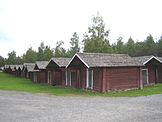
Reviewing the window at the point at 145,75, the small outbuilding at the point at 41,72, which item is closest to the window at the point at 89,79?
the window at the point at 145,75

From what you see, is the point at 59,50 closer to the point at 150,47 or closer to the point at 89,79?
the point at 150,47

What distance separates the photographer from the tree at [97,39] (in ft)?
207

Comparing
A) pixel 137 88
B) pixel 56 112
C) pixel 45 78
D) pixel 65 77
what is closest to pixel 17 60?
pixel 45 78

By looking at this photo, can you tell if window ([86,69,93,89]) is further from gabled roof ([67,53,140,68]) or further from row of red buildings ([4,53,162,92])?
gabled roof ([67,53,140,68])

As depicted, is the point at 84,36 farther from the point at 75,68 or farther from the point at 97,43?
the point at 75,68

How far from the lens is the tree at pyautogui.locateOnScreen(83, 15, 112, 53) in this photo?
6304 cm

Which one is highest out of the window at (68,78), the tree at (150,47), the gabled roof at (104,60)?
the tree at (150,47)

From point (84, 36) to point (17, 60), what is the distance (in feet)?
248

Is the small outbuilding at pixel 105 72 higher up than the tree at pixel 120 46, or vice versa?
the tree at pixel 120 46

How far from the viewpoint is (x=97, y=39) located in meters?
64.2

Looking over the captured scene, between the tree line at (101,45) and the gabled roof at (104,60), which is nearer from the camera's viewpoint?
the gabled roof at (104,60)

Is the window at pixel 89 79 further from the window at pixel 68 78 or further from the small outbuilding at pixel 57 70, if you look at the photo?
the small outbuilding at pixel 57 70

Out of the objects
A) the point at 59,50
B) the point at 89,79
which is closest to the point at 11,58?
Answer: the point at 59,50

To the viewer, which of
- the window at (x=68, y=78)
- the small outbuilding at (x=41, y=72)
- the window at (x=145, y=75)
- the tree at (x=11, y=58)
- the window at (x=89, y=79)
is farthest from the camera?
the tree at (x=11, y=58)
